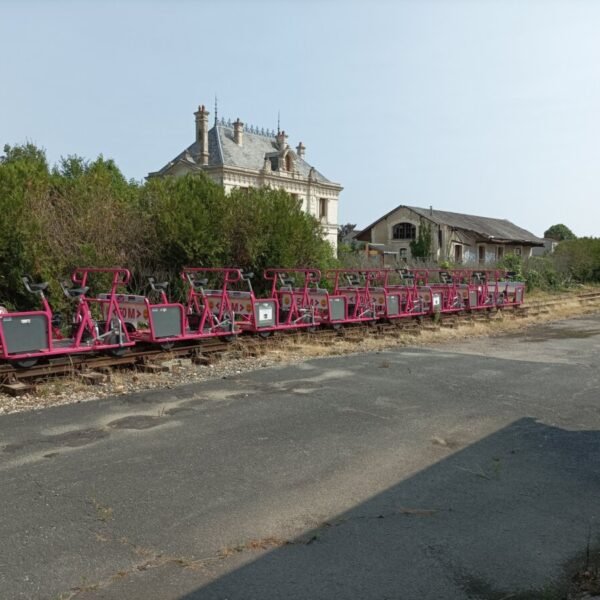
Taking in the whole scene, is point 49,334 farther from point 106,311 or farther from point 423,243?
point 423,243

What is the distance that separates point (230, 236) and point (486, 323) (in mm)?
7976

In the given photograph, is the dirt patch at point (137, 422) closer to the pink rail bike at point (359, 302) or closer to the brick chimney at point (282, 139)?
the pink rail bike at point (359, 302)

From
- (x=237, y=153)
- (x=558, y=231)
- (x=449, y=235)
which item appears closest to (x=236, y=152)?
(x=237, y=153)

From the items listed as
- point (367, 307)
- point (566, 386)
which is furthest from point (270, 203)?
point (566, 386)

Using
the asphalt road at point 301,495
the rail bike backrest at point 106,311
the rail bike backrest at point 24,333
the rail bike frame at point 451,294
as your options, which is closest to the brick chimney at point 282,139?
the rail bike frame at point 451,294

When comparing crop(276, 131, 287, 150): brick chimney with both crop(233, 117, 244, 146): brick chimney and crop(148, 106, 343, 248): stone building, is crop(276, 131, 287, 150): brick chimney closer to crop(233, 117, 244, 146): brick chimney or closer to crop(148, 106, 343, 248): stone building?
crop(148, 106, 343, 248): stone building

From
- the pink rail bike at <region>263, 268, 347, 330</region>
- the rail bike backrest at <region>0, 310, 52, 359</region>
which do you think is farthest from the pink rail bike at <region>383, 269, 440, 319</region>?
the rail bike backrest at <region>0, 310, 52, 359</region>

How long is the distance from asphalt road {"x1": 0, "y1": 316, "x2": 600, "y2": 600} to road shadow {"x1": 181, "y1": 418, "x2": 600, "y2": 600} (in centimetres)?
1

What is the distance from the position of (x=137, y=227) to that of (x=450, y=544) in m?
12.4

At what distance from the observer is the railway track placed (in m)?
8.84

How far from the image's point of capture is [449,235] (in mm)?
58656

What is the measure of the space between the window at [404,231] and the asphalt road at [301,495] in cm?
5444

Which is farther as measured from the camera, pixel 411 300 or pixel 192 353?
pixel 411 300

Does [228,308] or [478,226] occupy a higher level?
[478,226]
